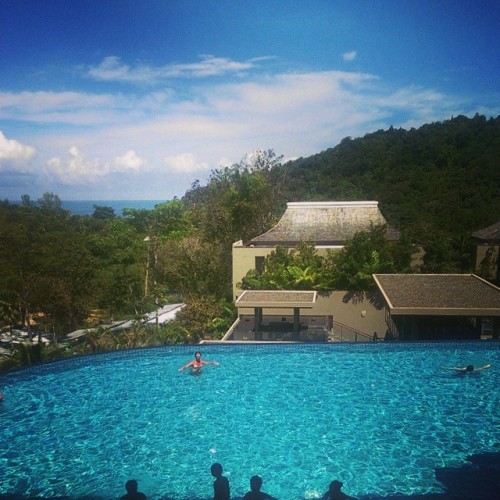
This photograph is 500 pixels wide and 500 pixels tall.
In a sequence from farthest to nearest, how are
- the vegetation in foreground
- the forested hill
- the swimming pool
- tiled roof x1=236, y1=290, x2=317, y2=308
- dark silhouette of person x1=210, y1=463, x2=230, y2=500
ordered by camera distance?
the forested hill → the vegetation in foreground → tiled roof x1=236, y1=290, x2=317, y2=308 → the swimming pool → dark silhouette of person x1=210, y1=463, x2=230, y2=500

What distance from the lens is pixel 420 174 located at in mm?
41469

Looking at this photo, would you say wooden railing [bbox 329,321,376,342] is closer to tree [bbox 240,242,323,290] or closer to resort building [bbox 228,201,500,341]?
resort building [bbox 228,201,500,341]

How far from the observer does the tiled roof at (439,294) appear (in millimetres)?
14180

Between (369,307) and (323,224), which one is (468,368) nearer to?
(369,307)

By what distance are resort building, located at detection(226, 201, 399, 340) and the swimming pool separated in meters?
1.67

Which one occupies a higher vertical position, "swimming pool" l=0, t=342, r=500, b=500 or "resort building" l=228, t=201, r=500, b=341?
"resort building" l=228, t=201, r=500, b=341

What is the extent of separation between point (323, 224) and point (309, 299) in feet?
27.4

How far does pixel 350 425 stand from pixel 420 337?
265 inches

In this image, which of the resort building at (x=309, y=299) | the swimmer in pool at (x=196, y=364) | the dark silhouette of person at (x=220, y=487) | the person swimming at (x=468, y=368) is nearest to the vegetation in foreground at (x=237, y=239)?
the resort building at (x=309, y=299)

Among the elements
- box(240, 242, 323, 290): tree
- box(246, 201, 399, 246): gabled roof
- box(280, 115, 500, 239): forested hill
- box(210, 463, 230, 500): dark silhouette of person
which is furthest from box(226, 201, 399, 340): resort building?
box(210, 463, 230, 500): dark silhouette of person

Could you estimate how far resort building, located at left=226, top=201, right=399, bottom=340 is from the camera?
54.5ft

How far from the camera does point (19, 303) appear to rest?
19.0 metres

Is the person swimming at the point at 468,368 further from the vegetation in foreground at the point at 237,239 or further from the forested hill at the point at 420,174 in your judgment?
the forested hill at the point at 420,174

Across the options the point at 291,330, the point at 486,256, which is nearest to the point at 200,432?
the point at 291,330
